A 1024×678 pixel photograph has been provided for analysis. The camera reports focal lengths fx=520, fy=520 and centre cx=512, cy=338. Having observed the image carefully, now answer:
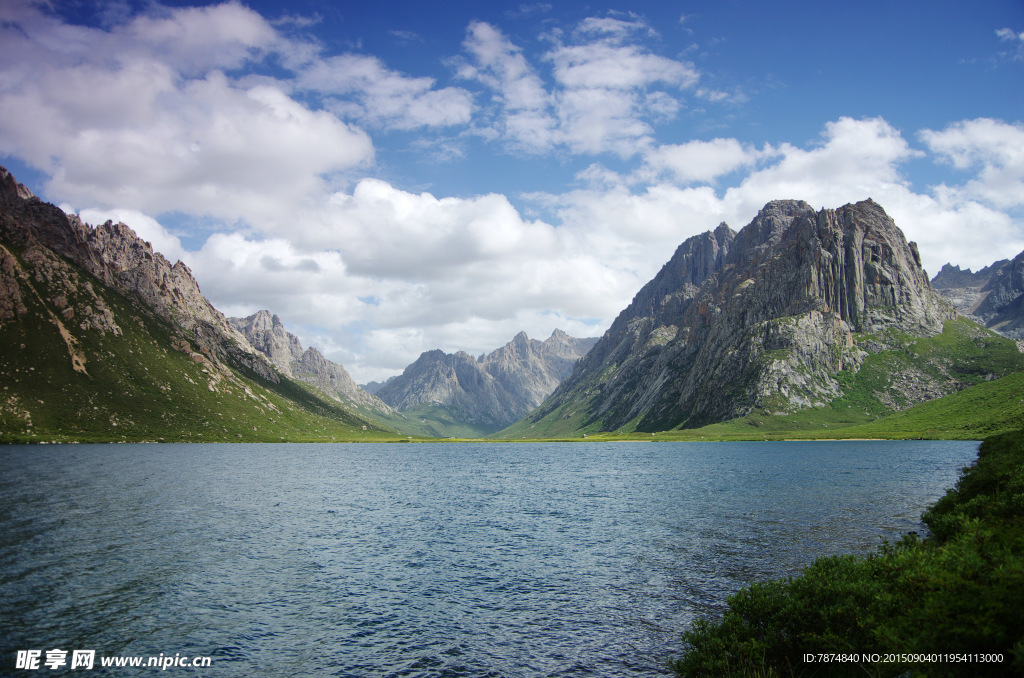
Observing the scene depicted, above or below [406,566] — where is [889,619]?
above

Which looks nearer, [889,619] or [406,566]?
[889,619]

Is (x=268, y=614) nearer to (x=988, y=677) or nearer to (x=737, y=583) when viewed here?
(x=737, y=583)

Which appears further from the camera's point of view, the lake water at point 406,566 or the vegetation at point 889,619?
the lake water at point 406,566

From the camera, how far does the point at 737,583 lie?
4172 centimetres

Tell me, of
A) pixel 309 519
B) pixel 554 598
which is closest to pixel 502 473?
pixel 309 519

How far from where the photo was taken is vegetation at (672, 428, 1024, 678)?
1609 centimetres

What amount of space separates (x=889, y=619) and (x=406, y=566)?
136 feet

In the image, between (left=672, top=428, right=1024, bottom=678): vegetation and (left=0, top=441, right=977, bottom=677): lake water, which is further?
(left=0, top=441, right=977, bottom=677): lake water

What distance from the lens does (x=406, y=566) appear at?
5097 centimetres

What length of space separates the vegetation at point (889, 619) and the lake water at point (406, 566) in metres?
6.43

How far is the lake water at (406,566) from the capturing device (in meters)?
32.0

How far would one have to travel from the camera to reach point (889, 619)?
19766mm

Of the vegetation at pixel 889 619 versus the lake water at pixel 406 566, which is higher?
the vegetation at pixel 889 619

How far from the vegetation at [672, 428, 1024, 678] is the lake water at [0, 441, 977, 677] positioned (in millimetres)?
6435
